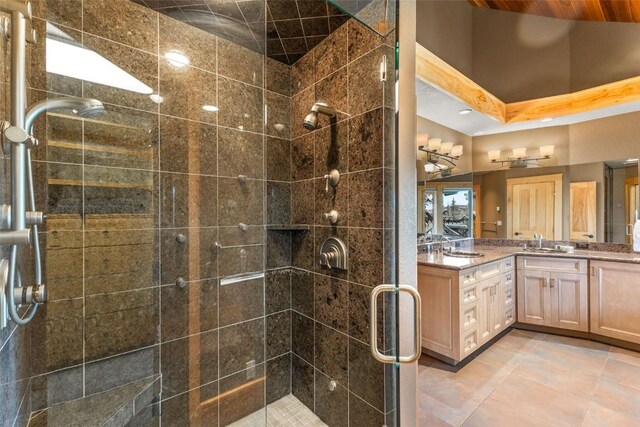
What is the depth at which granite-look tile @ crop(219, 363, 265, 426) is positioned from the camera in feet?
5.29

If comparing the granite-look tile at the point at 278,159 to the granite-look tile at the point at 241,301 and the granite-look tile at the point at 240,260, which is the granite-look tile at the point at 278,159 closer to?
the granite-look tile at the point at 240,260

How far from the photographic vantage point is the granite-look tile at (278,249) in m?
1.95

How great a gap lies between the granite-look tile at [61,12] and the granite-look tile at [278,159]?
1.11 m

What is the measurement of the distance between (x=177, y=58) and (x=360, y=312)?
1.80 m

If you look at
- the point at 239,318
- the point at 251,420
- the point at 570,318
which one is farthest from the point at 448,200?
the point at 251,420

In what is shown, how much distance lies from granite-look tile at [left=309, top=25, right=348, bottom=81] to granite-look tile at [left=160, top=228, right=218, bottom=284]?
128 centimetres

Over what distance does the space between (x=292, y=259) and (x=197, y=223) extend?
2.48ft

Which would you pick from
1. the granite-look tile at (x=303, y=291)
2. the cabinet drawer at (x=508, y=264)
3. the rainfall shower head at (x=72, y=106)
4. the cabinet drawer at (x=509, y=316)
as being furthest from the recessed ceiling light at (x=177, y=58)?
the cabinet drawer at (x=509, y=316)

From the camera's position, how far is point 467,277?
7.72ft

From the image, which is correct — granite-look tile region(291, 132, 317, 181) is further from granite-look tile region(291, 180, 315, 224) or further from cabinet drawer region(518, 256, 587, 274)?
cabinet drawer region(518, 256, 587, 274)

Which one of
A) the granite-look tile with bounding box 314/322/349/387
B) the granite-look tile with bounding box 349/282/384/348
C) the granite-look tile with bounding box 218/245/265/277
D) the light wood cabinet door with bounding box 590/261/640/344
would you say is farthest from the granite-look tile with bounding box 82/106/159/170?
the light wood cabinet door with bounding box 590/261/640/344

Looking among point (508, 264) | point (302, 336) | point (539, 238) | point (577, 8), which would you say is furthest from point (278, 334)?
point (577, 8)

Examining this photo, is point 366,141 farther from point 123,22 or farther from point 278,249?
point 123,22

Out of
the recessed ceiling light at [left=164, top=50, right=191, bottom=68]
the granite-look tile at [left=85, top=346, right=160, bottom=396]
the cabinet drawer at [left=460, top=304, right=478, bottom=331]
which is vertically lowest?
the cabinet drawer at [left=460, top=304, right=478, bottom=331]
